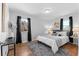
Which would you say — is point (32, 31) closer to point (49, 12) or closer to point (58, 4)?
point (49, 12)

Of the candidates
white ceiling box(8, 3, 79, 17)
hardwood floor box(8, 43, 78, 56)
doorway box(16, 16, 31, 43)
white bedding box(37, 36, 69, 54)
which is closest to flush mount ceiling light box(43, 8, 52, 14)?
white ceiling box(8, 3, 79, 17)

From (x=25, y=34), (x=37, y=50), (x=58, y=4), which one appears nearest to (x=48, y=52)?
(x=37, y=50)

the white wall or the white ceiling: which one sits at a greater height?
the white ceiling

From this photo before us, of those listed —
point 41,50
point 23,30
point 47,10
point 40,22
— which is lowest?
point 41,50

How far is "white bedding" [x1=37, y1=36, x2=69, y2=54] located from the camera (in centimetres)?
128

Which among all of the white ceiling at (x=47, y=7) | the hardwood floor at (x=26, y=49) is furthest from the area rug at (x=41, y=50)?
the white ceiling at (x=47, y=7)

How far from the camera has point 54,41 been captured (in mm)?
1275

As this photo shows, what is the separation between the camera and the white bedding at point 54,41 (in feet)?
4.19

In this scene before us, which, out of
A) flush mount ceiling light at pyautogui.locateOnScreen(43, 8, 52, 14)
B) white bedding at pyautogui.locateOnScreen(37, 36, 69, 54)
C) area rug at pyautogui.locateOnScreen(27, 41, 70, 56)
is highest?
flush mount ceiling light at pyautogui.locateOnScreen(43, 8, 52, 14)

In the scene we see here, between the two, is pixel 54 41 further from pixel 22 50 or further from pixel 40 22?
pixel 22 50

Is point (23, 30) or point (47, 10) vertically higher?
point (47, 10)

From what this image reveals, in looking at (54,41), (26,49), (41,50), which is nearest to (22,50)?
(26,49)

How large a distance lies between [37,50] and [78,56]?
661 mm

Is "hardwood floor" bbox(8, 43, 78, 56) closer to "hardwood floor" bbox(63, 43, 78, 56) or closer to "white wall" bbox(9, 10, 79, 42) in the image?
"hardwood floor" bbox(63, 43, 78, 56)
